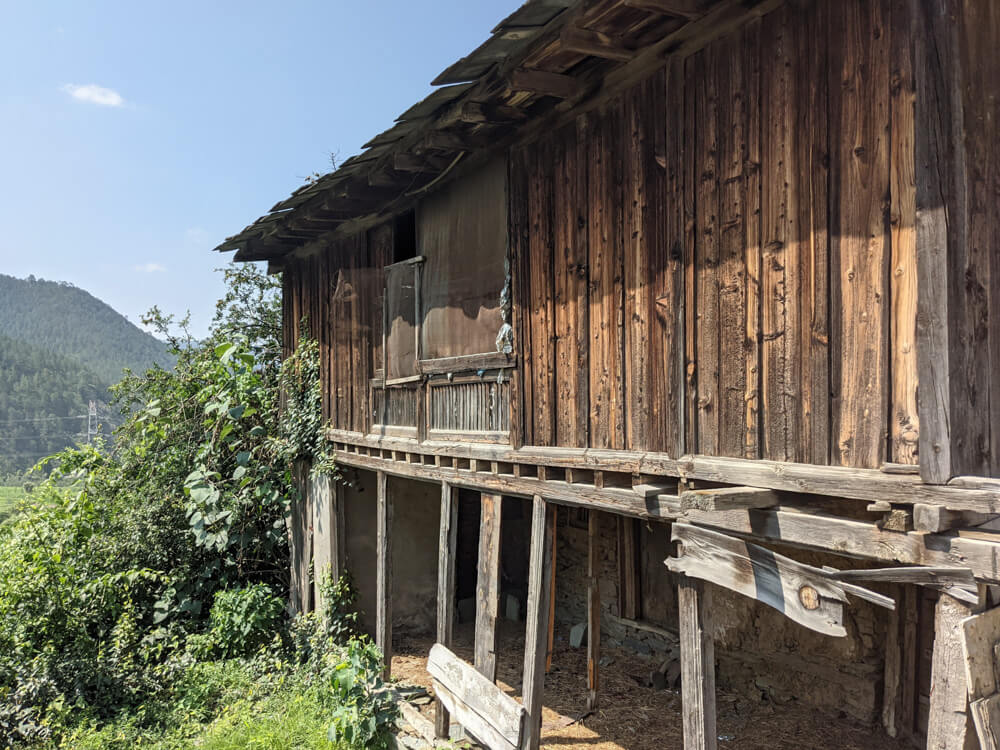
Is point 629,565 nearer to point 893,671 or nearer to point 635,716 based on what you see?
point 635,716

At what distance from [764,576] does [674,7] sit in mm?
3133

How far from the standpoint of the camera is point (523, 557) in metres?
11.2

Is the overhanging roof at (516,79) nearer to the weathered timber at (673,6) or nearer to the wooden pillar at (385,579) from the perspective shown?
the weathered timber at (673,6)

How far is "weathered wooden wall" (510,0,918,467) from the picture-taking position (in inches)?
128

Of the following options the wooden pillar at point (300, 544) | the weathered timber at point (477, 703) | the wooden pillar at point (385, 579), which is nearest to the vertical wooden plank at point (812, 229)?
the weathered timber at point (477, 703)

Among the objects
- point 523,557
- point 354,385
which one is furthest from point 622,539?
point 354,385

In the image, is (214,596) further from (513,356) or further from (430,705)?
(513,356)

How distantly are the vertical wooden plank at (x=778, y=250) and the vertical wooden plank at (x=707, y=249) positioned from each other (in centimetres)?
33

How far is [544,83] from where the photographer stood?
196 inches

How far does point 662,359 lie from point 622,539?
4.93 meters

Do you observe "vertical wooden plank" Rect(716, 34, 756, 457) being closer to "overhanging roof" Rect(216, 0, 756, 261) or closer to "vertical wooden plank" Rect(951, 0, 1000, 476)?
"overhanging roof" Rect(216, 0, 756, 261)

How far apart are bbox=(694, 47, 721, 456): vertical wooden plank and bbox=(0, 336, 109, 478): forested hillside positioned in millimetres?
79422

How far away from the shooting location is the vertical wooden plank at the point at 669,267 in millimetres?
4344

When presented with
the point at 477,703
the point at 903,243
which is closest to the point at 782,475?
the point at 903,243
